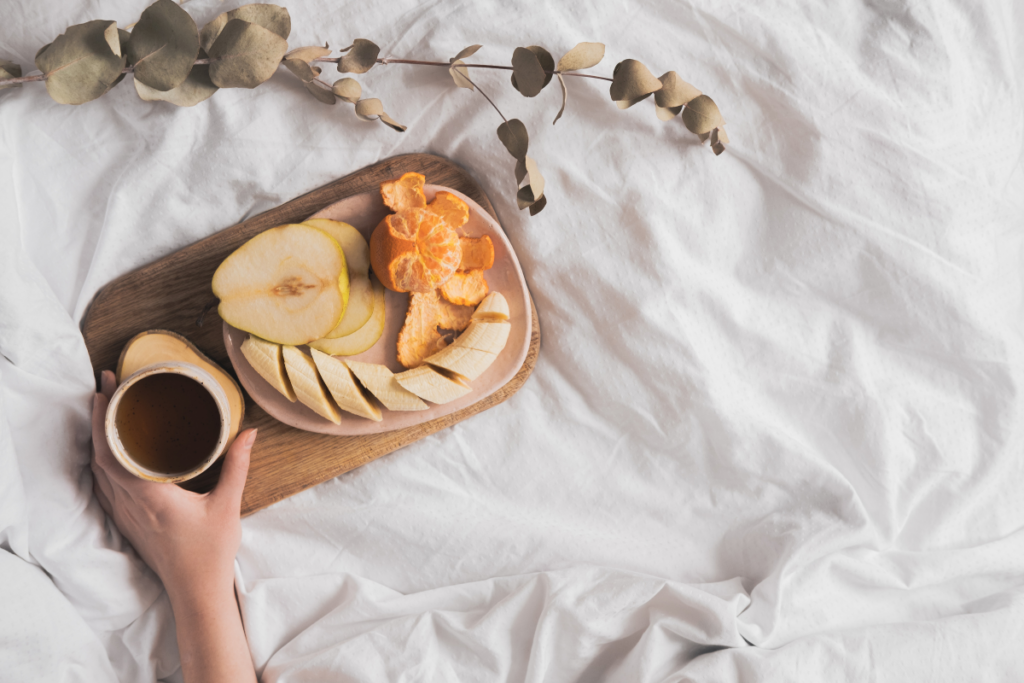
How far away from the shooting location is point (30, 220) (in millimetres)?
923

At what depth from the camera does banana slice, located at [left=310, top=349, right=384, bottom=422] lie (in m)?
0.92

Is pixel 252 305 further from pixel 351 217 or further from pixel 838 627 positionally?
pixel 838 627

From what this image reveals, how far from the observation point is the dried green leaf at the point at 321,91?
36.2 inches

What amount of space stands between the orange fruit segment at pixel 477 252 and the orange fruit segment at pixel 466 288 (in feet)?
0.05

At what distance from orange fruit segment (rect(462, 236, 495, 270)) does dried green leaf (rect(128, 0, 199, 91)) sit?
0.44 metres

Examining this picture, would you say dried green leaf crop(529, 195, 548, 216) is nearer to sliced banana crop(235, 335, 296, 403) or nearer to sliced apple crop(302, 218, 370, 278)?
sliced apple crop(302, 218, 370, 278)

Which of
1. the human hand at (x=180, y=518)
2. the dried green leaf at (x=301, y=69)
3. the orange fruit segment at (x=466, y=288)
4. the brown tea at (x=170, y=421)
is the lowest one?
the human hand at (x=180, y=518)

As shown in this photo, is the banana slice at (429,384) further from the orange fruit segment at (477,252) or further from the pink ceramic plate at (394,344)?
the orange fruit segment at (477,252)

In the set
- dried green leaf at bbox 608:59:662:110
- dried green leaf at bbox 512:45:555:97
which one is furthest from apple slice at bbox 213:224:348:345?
dried green leaf at bbox 608:59:662:110

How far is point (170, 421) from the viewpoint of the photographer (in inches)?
34.7

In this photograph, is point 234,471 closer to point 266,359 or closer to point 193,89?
point 266,359

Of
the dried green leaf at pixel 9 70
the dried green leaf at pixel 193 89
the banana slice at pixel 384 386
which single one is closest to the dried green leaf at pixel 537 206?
the banana slice at pixel 384 386

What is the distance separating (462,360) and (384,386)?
4.9 inches

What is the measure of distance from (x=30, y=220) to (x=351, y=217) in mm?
465
